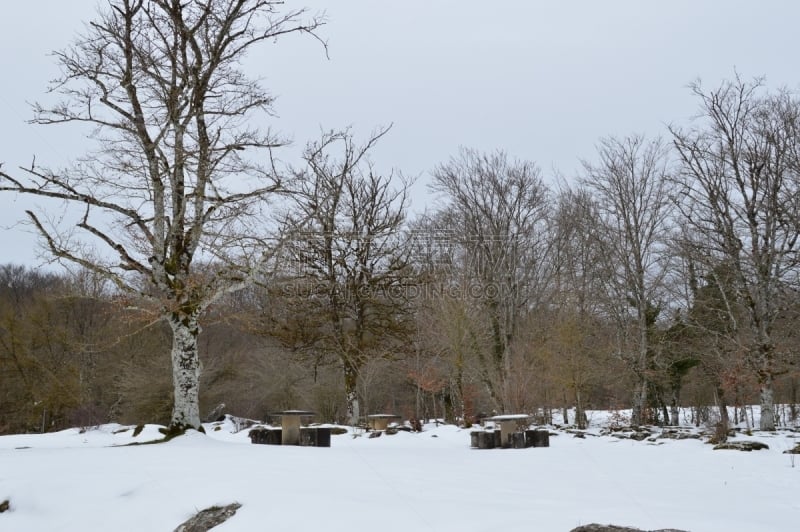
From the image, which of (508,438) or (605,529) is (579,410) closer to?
(508,438)

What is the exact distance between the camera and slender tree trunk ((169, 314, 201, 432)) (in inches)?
443

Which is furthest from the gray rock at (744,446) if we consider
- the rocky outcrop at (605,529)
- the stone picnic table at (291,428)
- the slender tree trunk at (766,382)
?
the rocky outcrop at (605,529)

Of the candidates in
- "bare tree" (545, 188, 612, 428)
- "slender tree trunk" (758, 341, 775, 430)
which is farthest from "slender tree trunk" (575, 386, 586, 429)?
"slender tree trunk" (758, 341, 775, 430)

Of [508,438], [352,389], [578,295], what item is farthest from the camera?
[578,295]

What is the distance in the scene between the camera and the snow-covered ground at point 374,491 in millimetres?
4973

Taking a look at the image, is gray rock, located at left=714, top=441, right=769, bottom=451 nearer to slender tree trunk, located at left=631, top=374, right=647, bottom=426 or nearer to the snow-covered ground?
the snow-covered ground

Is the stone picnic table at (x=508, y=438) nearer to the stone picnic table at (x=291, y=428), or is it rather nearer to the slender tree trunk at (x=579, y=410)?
the stone picnic table at (x=291, y=428)

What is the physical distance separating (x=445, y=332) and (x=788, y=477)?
49.9ft

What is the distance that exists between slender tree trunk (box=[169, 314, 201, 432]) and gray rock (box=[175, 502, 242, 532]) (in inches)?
237

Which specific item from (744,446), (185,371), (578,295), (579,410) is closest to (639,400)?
(579,410)

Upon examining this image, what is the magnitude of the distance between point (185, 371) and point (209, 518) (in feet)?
21.2

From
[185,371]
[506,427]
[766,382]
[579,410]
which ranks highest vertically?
[185,371]

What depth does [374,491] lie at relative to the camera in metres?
6.00

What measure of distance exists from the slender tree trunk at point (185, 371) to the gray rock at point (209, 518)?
6022 millimetres
